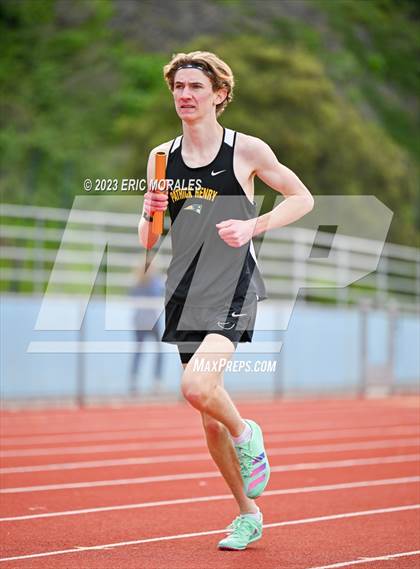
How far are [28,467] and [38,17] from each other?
54993 mm

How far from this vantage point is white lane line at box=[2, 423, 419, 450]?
454 inches

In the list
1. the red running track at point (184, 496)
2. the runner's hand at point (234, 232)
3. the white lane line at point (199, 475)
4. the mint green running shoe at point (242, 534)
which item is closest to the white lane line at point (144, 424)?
the red running track at point (184, 496)

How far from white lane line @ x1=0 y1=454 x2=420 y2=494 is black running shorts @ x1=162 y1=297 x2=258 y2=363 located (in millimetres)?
2564

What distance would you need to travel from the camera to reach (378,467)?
9.96 meters

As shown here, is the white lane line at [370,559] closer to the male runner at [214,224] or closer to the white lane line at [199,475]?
the male runner at [214,224]

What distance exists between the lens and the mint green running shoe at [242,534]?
19.0ft

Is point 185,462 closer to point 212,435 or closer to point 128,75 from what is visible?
point 212,435

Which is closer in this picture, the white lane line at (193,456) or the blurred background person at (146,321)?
the white lane line at (193,456)

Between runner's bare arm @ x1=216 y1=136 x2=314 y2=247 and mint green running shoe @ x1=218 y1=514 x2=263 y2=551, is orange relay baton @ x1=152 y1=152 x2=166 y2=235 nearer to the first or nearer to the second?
runner's bare arm @ x1=216 y1=136 x2=314 y2=247

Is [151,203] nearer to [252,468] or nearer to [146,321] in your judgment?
[252,468]

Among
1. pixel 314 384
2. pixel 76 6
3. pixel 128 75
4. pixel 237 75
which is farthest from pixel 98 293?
pixel 76 6

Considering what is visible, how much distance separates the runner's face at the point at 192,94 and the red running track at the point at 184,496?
196 cm

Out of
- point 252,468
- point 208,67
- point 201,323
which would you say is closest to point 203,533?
point 252,468

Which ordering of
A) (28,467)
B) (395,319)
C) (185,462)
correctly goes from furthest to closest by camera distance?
(395,319), (185,462), (28,467)
